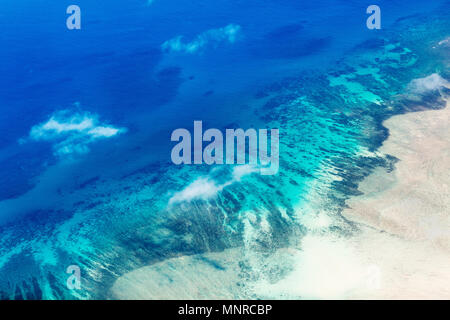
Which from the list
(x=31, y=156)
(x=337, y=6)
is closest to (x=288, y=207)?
(x=31, y=156)

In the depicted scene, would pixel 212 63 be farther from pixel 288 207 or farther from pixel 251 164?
pixel 288 207
